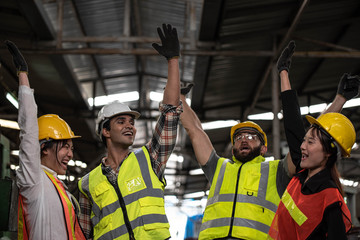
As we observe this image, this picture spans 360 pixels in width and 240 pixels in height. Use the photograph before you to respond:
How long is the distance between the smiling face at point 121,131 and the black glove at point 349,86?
1655 millimetres

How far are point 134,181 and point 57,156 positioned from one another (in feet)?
2.00

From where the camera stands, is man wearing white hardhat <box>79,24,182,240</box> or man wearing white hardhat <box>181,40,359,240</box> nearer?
man wearing white hardhat <box>79,24,182,240</box>

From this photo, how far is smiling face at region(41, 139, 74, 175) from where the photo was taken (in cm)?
350

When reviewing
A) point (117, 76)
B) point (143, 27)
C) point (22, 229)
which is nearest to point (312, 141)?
point (22, 229)

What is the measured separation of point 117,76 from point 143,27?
2706 millimetres

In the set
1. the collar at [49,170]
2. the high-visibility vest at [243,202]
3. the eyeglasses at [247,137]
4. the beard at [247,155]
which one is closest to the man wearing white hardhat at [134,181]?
the collar at [49,170]

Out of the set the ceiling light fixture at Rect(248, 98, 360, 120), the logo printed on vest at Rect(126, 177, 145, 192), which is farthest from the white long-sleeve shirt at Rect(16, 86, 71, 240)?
the ceiling light fixture at Rect(248, 98, 360, 120)

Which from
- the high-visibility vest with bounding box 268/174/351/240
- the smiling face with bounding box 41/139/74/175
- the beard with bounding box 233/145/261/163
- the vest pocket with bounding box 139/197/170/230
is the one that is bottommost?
the high-visibility vest with bounding box 268/174/351/240

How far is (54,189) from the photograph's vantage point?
324 cm

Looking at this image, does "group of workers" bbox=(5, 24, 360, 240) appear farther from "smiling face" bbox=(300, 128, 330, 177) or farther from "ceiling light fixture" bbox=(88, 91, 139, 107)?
"ceiling light fixture" bbox=(88, 91, 139, 107)

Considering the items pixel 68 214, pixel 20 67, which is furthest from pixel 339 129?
pixel 20 67

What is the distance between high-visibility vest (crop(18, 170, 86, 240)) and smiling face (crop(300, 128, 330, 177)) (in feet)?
5.20

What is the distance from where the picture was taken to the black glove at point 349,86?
12.1ft

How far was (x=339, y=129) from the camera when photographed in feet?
9.89
